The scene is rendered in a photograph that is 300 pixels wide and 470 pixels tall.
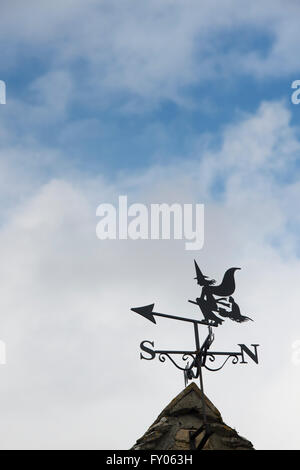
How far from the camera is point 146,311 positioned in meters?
5.82

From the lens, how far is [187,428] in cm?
492

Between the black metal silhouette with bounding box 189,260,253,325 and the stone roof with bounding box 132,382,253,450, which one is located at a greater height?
the black metal silhouette with bounding box 189,260,253,325

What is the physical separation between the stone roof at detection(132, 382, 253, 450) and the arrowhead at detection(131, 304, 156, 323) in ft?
2.90

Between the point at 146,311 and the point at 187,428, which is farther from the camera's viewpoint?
the point at 146,311

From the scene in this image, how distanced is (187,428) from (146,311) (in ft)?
4.34

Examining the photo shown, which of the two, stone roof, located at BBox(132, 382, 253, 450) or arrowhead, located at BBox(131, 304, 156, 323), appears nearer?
stone roof, located at BBox(132, 382, 253, 450)

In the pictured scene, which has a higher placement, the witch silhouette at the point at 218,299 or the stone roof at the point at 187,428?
the witch silhouette at the point at 218,299

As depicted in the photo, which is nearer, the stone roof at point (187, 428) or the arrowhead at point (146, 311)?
the stone roof at point (187, 428)

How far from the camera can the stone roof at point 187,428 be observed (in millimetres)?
4797

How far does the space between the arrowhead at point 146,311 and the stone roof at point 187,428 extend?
2.90 feet

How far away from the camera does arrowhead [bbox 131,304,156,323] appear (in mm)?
5777

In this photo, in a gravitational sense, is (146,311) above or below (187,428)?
above
